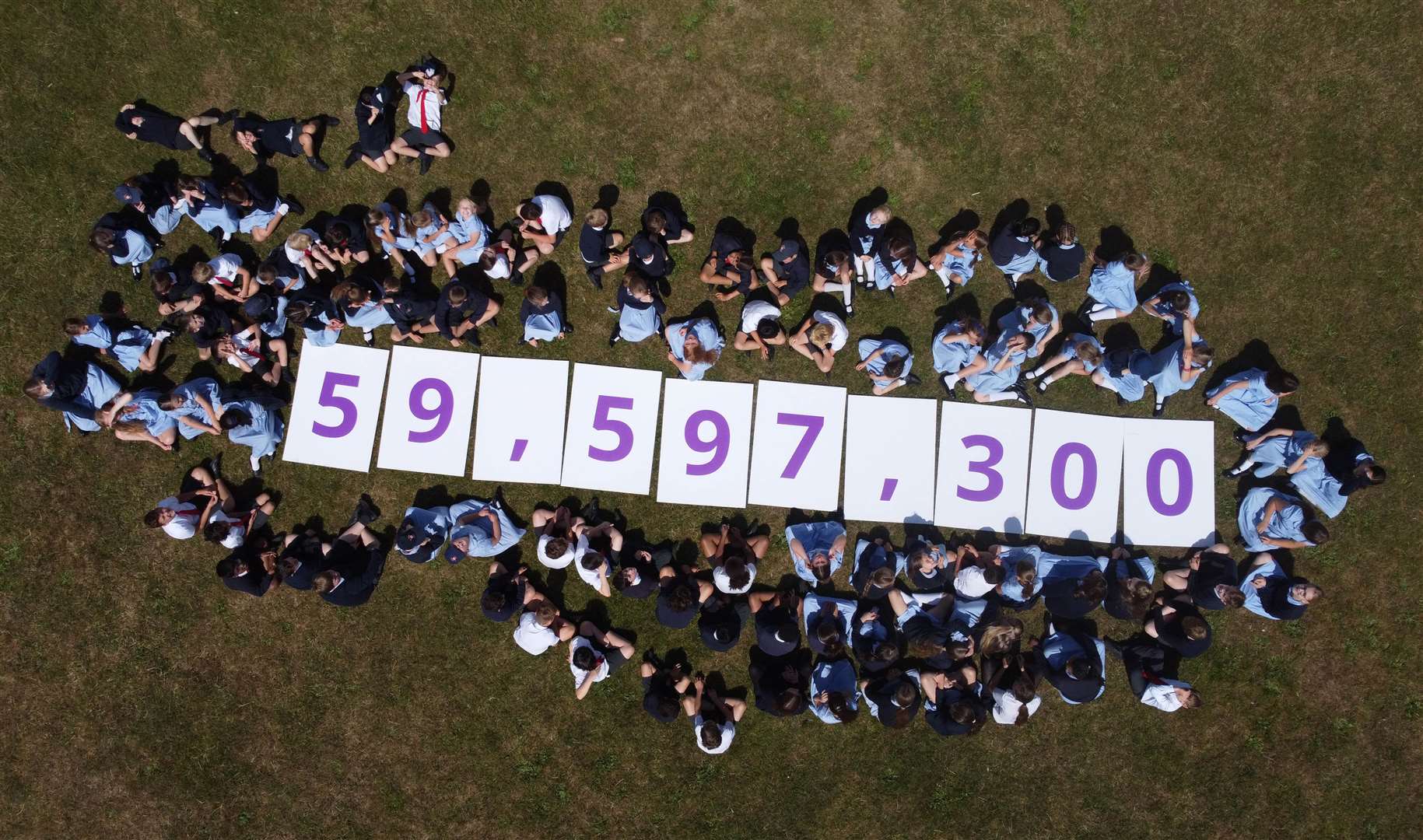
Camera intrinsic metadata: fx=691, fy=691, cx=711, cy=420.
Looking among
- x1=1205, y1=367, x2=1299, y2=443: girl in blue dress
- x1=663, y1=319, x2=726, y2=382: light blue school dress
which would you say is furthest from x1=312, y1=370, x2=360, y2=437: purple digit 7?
x1=1205, y1=367, x2=1299, y2=443: girl in blue dress

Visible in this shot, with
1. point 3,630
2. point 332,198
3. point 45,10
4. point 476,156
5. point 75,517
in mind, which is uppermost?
point 45,10

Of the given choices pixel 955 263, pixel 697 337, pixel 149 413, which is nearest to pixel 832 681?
pixel 697 337

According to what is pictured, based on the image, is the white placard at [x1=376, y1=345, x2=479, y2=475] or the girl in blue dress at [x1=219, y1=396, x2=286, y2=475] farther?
the white placard at [x1=376, y1=345, x2=479, y2=475]

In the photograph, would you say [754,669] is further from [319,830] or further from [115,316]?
[115,316]

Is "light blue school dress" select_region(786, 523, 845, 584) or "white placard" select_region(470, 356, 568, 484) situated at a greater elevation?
"white placard" select_region(470, 356, 568, 484)

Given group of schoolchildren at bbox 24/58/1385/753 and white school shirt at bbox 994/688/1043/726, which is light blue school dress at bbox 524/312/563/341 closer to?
group of schoolchildren at bbox 24/58/1385/753

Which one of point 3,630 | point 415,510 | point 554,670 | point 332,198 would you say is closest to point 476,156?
point 332,198

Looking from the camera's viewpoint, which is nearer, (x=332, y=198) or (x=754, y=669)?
(x=754, y=669)
